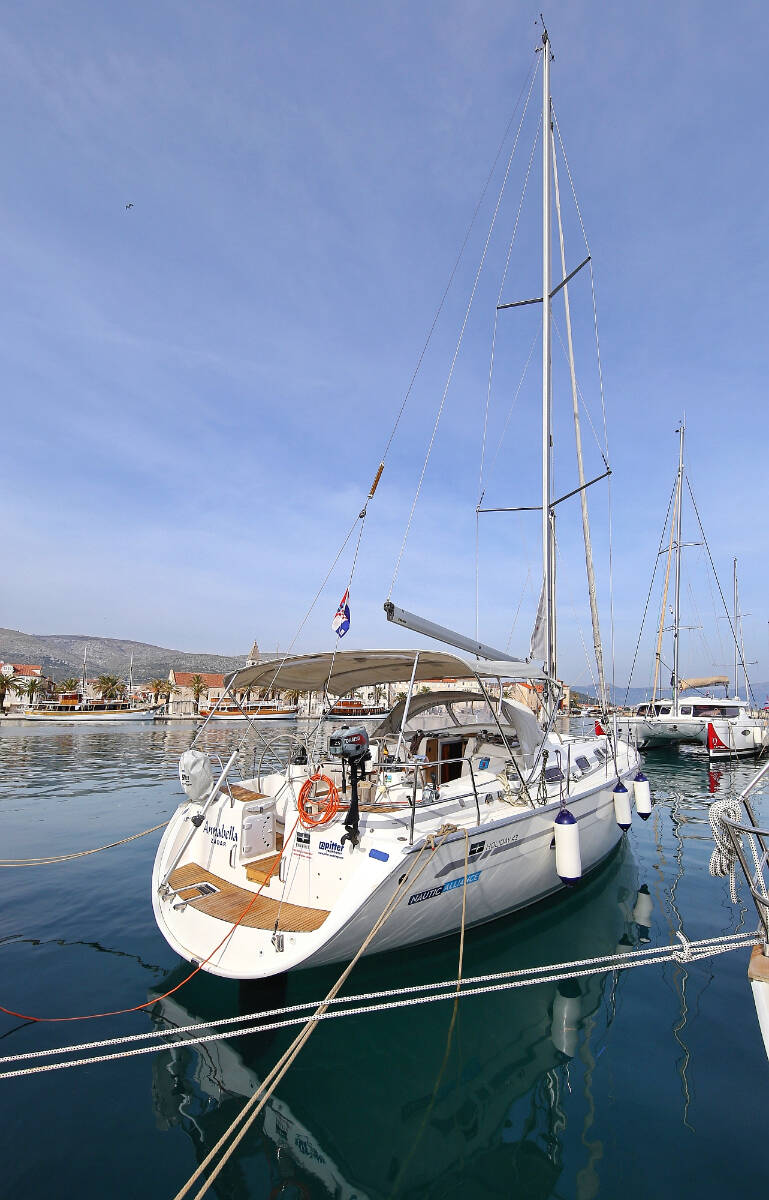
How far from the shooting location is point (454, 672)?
27.8ft

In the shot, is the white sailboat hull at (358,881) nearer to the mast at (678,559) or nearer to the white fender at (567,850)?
the white fender at (567,850)

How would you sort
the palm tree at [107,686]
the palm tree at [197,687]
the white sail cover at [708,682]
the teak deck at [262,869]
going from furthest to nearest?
1. the palm tree at [197,687]
2. the palm tree at [107,686]
3. the white sail cover at [708,682]
4. the teak deck at [262,869]

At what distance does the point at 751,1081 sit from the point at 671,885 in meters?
5.08

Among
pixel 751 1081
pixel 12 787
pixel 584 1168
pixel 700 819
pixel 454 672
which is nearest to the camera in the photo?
pixel 584 1168

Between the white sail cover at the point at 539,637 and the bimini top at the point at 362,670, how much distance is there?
9.79 ft

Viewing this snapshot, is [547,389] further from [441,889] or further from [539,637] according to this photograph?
[441,889]

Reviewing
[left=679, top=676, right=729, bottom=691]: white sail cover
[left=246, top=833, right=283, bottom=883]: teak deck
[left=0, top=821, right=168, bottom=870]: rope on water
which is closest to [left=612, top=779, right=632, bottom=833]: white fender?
[left=246, top=833, right=283, bottom=883]: teak deck

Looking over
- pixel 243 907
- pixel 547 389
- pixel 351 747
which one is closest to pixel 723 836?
pixel 351 747

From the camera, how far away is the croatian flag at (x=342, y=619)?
7.55 metres

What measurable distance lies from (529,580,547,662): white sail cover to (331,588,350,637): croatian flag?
5.05m

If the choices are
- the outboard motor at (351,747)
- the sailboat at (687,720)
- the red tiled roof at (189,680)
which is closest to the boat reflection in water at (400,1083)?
the outboard motor at (351,747)

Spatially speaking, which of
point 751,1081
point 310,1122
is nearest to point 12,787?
point 310,1122

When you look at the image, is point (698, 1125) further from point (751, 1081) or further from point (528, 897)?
point (528, 897)

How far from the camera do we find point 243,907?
5.65m
